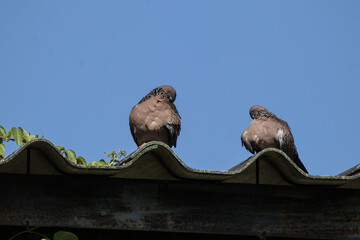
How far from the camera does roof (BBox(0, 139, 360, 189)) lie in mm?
3084

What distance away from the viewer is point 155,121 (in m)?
5.47

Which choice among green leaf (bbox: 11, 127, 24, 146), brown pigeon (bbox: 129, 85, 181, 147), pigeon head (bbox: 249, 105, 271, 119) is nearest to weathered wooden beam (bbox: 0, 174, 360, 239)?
brown pigeon (bbox: 129, 85, 181, 147)

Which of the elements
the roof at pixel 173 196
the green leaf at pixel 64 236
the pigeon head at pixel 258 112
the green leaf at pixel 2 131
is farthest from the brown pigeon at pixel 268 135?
the green leaf at pixel 64 236

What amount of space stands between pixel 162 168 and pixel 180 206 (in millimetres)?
223

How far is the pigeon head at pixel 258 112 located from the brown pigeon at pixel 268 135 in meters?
0.01

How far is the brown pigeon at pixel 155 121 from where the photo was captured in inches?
215

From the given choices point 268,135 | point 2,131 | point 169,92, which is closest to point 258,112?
point 268,135

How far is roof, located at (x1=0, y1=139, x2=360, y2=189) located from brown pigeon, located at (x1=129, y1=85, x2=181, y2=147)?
2115 mm

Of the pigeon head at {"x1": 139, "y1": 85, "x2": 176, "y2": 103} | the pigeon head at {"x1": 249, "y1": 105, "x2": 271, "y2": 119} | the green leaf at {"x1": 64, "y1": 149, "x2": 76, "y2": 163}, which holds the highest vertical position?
the pigeon head at {"x1": 139, "y1": 85, "x2": 176, "y2": 103}

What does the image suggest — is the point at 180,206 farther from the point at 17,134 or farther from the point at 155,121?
the point at 17,134

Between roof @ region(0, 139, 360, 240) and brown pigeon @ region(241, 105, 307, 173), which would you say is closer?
roof @ region(0, 139, 360, 240)

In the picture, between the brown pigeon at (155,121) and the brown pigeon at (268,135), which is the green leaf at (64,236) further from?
the brown pigeon at (268,135)

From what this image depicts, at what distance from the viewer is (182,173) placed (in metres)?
3.23

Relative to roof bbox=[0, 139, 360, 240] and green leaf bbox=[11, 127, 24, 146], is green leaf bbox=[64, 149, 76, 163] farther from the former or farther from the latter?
roof bbox=[0, 139, 360, 240]
